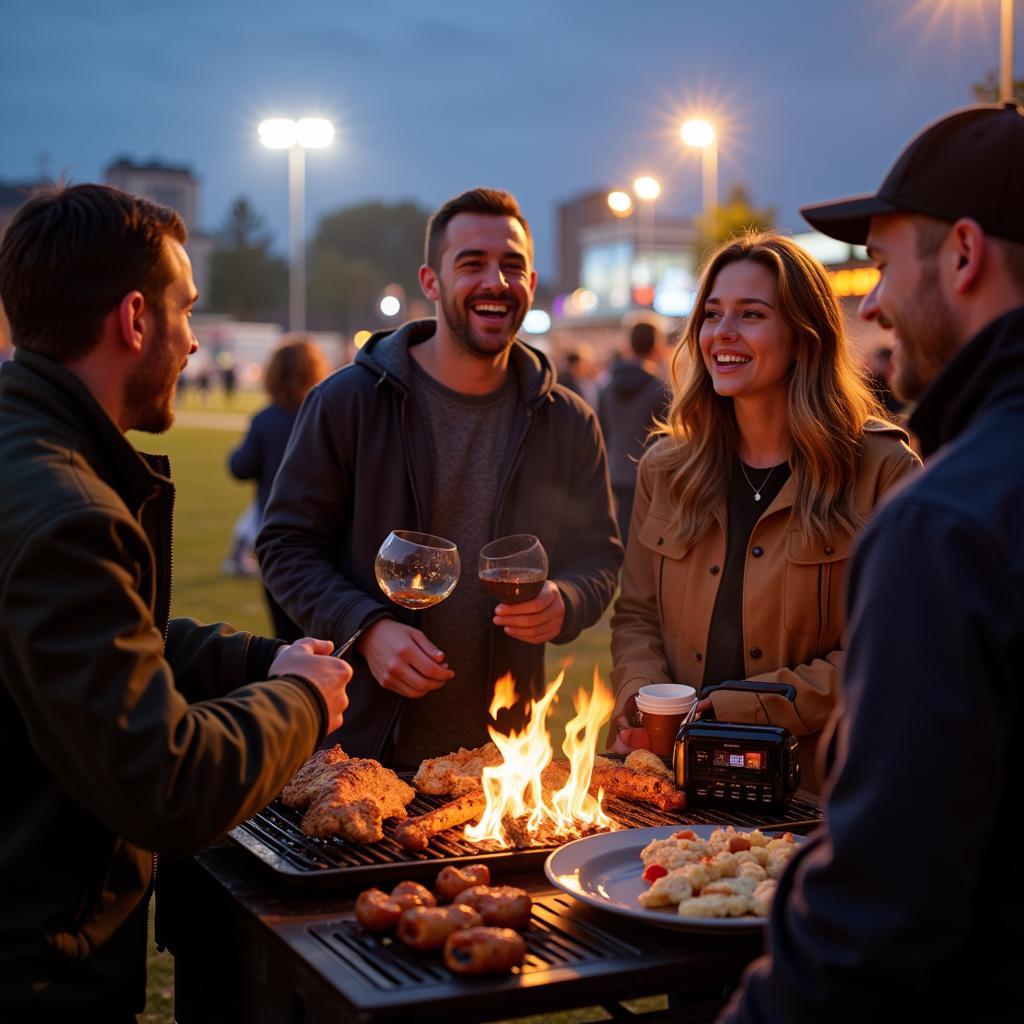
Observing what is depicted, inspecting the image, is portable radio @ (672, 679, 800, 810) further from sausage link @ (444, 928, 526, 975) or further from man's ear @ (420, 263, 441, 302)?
man's ear @ (420, 263, 441, 302)

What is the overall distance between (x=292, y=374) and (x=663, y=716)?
617 cm

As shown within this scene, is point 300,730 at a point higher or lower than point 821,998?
higher

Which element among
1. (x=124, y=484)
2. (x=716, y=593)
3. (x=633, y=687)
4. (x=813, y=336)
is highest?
(x=813, y=336)

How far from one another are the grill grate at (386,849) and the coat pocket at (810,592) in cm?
78

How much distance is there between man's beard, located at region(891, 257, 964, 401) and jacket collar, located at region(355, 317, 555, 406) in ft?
9.03

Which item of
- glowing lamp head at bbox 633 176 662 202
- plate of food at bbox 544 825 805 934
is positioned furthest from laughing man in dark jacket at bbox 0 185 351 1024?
glowing lamp head at bbox 633 176 662 202

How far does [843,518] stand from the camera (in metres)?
3.88

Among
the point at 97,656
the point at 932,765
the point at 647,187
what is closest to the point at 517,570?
the point at 97,656

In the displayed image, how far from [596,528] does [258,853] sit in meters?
2.38

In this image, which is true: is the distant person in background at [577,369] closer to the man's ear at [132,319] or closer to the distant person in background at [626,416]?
the distant person in background at [626,416]

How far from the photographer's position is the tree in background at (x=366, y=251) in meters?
144

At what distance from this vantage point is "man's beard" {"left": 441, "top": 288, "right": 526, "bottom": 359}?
15.0 feet

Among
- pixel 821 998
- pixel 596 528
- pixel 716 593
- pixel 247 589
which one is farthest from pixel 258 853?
pixel 247 589

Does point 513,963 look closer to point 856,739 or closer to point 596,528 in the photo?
point 856,739
